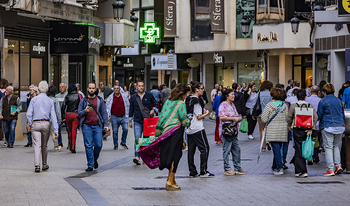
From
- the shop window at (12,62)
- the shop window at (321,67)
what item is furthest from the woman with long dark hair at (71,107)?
the shop window at (321,67)

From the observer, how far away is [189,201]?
27.2 ft

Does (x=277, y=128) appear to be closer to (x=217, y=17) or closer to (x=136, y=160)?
(x=136, y=160)

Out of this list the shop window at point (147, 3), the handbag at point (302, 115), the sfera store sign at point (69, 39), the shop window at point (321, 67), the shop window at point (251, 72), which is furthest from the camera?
the shop window at point (147, 3)

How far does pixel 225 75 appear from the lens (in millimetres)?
39812

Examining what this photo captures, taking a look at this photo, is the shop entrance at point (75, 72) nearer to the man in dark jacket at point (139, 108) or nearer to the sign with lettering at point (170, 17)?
the sign with lettering at point (170, 17)

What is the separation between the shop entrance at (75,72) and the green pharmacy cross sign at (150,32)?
54.2 feet

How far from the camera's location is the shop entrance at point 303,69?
33406 mm

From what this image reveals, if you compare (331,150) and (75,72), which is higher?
(75,72)

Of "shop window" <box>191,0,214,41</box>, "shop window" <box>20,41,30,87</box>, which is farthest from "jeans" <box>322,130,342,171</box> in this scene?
"shop window" <box>191,0,214,41</box>

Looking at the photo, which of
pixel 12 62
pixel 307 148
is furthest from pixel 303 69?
pixel 307 148

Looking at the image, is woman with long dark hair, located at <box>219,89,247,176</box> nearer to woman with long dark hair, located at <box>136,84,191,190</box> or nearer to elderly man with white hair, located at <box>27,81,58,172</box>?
woman with long dark hair, located at <box>136,84,191,190</box>

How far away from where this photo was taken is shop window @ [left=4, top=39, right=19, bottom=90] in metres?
20.7

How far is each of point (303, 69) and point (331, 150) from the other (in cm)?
2323

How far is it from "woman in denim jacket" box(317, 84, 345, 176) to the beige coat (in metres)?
0.77
